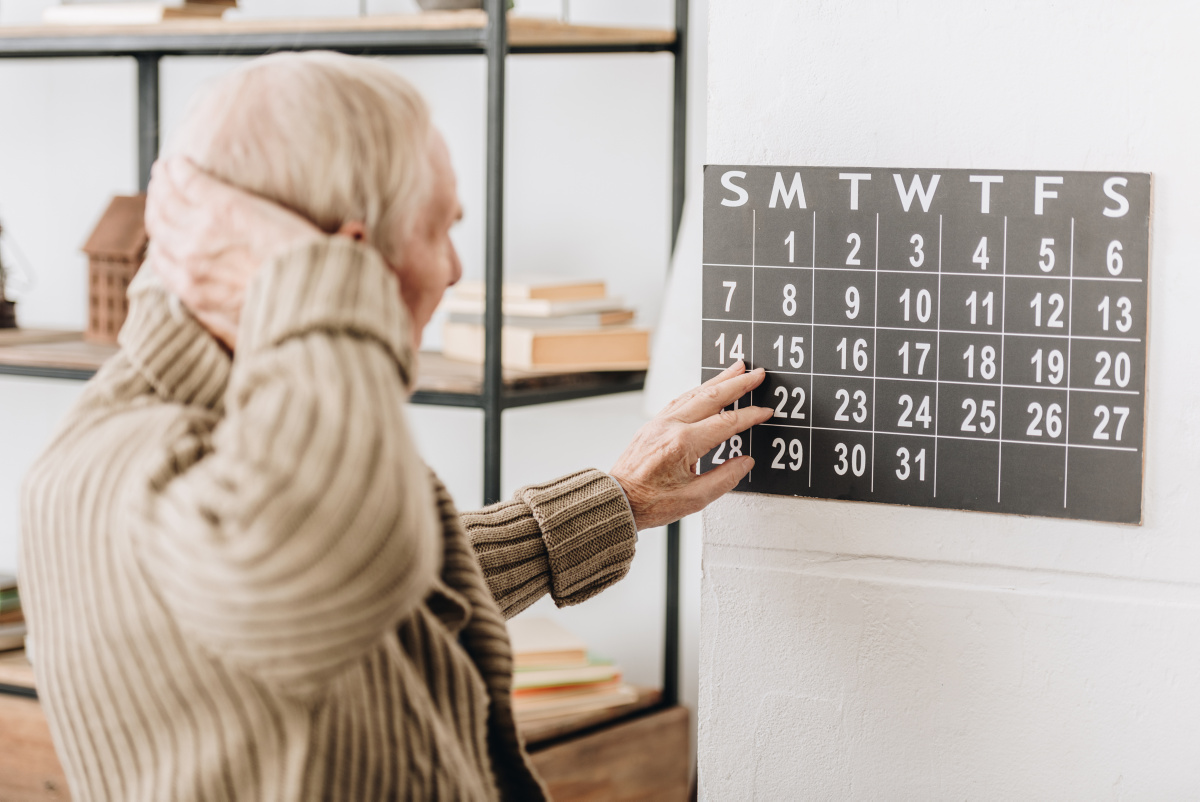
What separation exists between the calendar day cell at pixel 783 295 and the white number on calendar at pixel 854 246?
0.05 m

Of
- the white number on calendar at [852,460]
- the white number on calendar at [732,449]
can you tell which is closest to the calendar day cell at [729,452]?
the white number on calendar at [732,449]

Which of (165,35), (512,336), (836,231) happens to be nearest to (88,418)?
(836,231)

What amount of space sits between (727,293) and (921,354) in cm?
23

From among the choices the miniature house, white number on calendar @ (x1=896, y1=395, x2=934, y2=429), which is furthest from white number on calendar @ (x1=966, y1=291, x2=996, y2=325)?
the miniature house

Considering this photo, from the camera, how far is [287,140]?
2.60ft

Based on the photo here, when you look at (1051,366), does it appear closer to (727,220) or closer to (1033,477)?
(1033,477)

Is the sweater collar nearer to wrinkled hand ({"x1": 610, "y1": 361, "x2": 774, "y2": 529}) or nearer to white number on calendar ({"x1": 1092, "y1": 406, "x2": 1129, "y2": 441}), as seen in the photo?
wrinkled hand ({"x1": 610, "y1": 361, "x2": 774, "y2": 529})

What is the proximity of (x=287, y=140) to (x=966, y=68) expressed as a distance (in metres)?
0.77

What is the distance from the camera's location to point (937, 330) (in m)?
1.24

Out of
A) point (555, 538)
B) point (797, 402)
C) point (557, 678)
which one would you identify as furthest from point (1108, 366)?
point (557, 678)

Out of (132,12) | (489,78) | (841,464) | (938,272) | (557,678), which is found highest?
(132,12)

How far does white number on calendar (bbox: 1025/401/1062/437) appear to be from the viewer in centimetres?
121

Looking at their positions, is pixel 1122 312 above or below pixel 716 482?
above

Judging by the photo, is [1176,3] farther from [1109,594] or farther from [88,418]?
[88,418]
